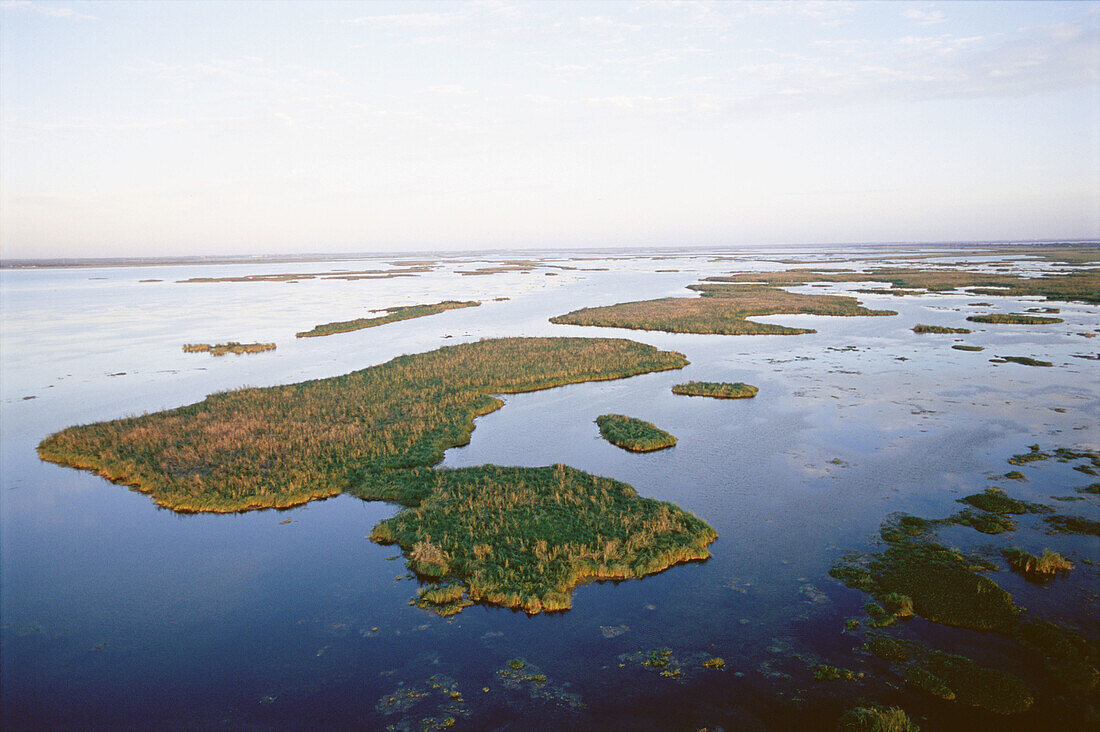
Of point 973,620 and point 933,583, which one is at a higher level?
point 933,583

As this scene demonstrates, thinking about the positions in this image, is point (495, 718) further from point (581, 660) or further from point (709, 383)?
point (709, 383)

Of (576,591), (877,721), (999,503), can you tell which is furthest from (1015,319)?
(576,591)

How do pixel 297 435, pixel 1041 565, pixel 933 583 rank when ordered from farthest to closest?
pixel 297 435, pixel 1041 565, pixel 933 583

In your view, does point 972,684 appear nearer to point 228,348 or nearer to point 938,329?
point 938,329

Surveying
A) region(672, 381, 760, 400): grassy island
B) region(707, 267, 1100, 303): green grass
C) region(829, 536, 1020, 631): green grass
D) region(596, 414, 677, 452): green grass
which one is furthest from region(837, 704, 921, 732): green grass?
region(707, 267, 1100, 303): green grass

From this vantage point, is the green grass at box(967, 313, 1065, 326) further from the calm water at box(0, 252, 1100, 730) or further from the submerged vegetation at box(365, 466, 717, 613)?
the submerged vegetation at box(365, 466, 717, 613)

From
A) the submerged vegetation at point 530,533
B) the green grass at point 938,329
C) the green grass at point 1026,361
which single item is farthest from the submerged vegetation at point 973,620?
the green grass at point 938,329
